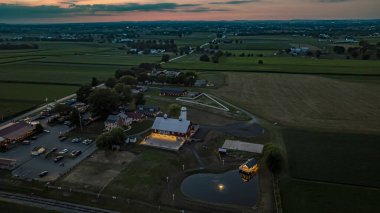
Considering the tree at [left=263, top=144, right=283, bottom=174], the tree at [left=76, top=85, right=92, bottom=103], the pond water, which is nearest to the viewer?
the pond water

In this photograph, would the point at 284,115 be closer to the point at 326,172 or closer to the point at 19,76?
the point at 326,172

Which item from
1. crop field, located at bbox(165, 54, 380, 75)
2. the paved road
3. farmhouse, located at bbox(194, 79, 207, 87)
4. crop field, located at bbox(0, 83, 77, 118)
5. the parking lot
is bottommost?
the paved road

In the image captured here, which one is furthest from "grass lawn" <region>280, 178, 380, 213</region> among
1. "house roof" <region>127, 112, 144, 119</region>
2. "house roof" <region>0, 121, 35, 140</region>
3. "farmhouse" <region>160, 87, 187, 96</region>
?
"farmhouse" <region>160, 87, 187, 96</region>

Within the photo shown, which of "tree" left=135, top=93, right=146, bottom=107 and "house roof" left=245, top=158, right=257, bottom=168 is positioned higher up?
"tree" left=135, top=93, right=146, bottom=107

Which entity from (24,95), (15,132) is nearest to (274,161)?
(15,132)

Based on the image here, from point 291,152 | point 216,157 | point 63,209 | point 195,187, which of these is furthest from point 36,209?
point 291,152

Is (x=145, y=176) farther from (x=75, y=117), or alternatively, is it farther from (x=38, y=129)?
(x=38, y=129)

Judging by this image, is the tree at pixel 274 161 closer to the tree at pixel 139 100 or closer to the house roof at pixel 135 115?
the house roof at pixel 135 115

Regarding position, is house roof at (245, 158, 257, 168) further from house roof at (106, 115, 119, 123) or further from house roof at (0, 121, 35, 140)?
house roof at (0, 121, 35, 140)
